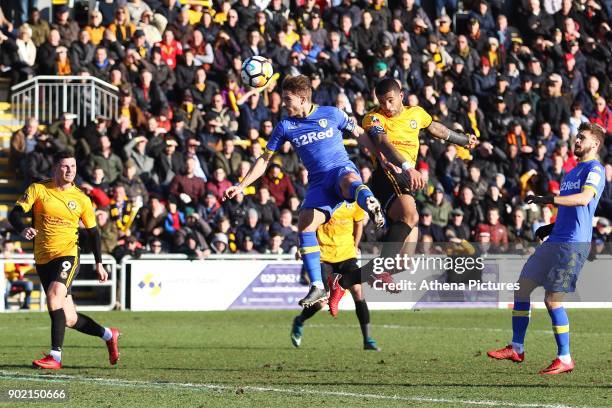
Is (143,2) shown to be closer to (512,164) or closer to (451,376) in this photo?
(512,164)

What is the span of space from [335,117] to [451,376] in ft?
9.09

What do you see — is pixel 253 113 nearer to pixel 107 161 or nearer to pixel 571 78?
pixel 107 161

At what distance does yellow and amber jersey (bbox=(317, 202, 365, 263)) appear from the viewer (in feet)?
50.5

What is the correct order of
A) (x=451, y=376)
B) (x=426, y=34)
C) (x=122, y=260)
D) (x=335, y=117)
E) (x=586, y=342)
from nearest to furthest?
(x=451, y=376) < (x=335, y=117) < (x=586, y=342) < (x=122, y=260) < (x=426, y=34)

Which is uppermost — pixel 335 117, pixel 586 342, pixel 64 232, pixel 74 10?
pixel 74 10

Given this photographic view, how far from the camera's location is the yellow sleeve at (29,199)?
12.2 meters

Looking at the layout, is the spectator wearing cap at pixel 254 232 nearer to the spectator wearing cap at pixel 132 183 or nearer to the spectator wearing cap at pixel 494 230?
the spectator wearing cap at pixel 132 183

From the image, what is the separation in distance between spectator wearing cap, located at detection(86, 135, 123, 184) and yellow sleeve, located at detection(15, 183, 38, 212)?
31.8 feet

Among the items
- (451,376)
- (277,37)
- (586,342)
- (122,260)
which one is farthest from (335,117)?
(277,37)

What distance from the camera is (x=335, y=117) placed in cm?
1228

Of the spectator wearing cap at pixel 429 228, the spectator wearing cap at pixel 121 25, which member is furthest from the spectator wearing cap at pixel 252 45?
the spectator wearing cap at pixel 429 228

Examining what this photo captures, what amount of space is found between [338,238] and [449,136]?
2847mm

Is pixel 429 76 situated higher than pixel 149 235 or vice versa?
pixel 429 76

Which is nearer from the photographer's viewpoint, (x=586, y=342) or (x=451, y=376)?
(x=451, y=376)
